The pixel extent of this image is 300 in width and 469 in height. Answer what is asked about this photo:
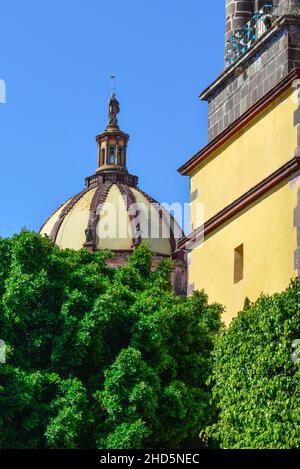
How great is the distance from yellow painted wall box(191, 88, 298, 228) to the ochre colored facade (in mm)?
14

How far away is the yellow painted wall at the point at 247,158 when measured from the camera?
2134 cm

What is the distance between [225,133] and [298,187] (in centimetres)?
287

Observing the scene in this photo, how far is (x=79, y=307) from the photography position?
26.3 meters

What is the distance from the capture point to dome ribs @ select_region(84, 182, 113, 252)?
78875 mm

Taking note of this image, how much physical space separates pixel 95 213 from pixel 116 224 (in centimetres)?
196

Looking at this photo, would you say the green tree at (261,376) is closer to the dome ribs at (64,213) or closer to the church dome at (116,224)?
the church dome at (116,224)

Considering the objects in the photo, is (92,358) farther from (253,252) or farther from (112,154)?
(112,154)

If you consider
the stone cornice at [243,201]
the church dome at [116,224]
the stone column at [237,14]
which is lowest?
the stone cornice at [243,201]

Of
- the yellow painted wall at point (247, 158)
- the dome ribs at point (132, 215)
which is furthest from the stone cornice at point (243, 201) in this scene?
the dome ribs at point (132, 215)

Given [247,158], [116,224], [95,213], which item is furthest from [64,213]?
[247,158]

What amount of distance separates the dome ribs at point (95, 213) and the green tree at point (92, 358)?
164 ft
